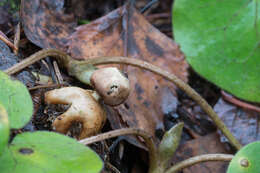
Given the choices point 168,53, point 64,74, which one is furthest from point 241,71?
point 64,74

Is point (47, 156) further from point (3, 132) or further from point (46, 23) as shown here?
point (46, 23)

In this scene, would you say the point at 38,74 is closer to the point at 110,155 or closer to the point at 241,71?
the point at 110,155

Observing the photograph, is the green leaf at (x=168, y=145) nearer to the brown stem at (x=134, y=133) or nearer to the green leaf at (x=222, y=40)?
the brown stem at (x=134, y=133)

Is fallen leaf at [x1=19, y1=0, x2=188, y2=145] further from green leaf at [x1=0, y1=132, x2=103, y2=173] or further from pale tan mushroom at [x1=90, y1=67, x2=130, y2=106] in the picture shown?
green leaf at [x1=0, y1=132, x2=103, y2=173]

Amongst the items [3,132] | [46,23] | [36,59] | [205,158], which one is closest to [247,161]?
[205,158]

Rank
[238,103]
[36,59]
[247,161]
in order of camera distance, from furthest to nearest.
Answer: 1. [238,103]
2. [36,59]
3. [247,161]

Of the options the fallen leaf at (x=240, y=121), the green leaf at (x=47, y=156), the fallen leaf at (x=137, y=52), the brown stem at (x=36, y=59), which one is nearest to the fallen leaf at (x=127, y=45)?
the fallen leaf at (x=137, y=52)

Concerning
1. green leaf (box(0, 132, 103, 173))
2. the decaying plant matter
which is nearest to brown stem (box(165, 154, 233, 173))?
the decaying plant matter
